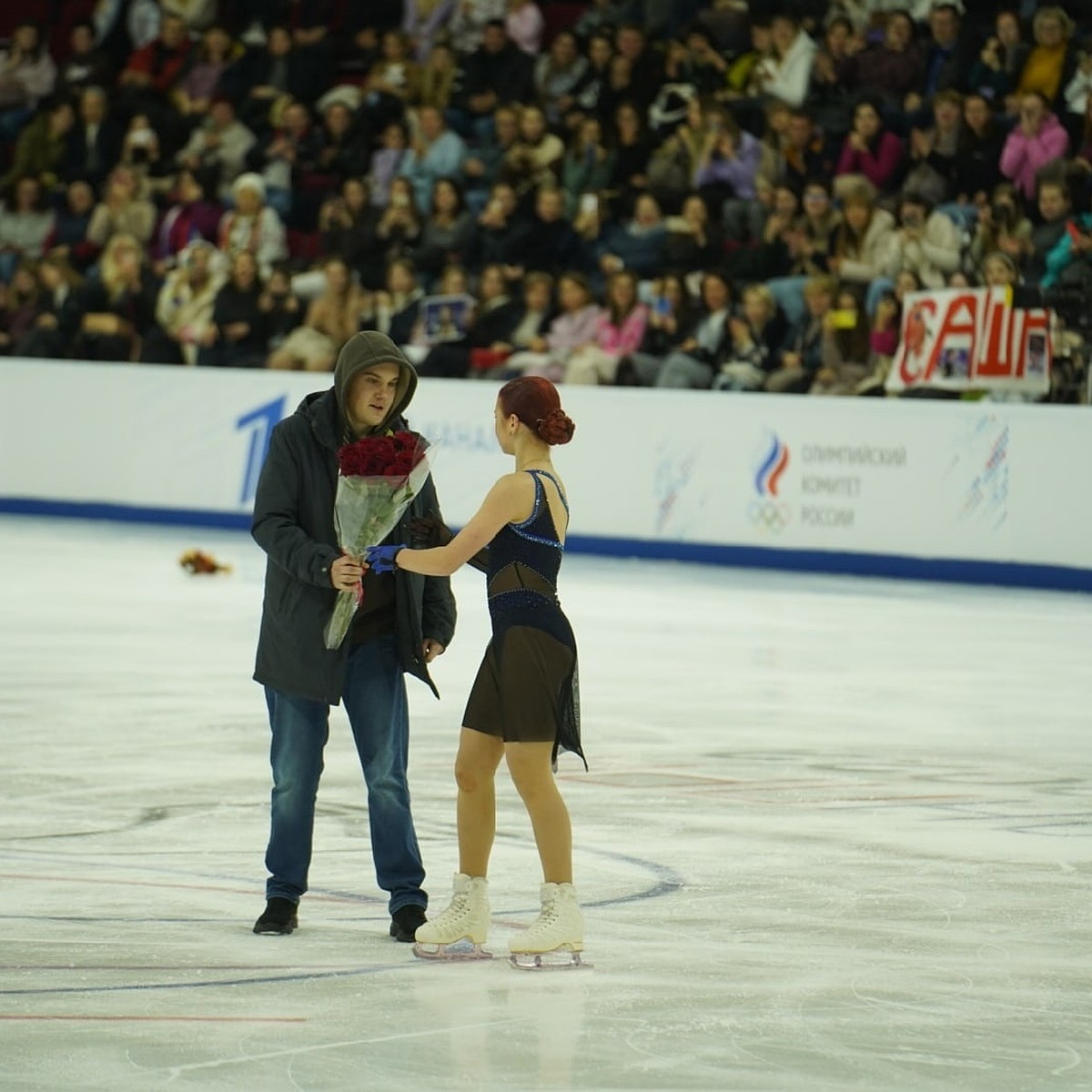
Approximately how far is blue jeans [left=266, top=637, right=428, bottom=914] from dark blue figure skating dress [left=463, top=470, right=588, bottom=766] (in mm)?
395

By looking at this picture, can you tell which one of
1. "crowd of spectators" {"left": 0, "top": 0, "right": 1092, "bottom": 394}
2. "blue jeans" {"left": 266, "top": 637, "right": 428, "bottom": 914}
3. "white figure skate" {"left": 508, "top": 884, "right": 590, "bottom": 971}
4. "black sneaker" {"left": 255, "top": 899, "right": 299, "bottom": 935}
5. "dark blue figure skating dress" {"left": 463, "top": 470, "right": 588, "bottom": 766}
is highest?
"crowd of spectators" {"left": 0, "top": 0, "right": 1092, "bottom": 394}

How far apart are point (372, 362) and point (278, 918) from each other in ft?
4.80

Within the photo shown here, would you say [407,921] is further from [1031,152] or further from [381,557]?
[1031,152]

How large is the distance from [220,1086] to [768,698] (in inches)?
294

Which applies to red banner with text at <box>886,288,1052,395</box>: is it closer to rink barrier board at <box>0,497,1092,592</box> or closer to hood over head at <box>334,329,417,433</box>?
rink barrier board at <box>0,497,1092,592</box>

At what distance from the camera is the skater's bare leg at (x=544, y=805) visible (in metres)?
6.30

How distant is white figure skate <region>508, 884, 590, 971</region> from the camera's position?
627 cm

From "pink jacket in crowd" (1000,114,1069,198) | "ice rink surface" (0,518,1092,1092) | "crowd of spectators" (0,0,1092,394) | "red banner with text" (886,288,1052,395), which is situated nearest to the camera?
"ice rink surface" (0,518,1092,1092)

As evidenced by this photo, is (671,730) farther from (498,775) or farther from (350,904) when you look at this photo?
(350,904)

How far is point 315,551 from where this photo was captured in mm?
6539

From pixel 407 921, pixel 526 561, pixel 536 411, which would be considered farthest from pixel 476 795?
pixel 536 411

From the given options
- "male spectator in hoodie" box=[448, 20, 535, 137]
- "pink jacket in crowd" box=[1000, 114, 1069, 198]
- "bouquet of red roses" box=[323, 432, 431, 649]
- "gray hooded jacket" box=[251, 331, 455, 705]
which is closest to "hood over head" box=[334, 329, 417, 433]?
"gray hooded jacket" box=[251, 331, 455, 705]

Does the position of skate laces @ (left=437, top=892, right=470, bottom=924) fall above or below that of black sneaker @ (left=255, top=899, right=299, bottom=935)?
above

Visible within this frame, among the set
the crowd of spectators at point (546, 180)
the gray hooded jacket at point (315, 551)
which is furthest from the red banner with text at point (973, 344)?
the gray hooded jacket at point (315, 551)
